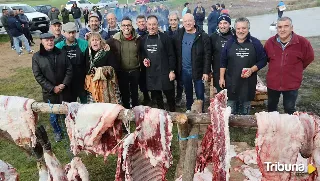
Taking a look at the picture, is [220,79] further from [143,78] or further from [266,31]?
[266,31]

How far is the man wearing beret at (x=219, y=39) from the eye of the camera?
5.95 meters

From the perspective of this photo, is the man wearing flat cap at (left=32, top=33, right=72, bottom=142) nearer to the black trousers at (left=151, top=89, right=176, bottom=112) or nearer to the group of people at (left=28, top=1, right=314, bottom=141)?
the group of people at (left=28, top=1, right=314, bottom=141)

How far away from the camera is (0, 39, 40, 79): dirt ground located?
12.4 m

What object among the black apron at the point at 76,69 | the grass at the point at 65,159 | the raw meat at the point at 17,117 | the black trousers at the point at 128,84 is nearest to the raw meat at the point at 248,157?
the grass at the point at 65,159

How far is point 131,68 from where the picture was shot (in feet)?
21.2

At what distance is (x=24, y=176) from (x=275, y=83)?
4303 millimetres

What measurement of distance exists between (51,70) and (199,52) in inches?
104

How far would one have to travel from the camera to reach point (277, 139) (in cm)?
312

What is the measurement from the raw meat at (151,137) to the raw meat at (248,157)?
206 cm

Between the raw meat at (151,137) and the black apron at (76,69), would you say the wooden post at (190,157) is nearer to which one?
the raw meat at (151,137)

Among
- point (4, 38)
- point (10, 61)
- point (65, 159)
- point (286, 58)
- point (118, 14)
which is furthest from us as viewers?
point (118, 14)

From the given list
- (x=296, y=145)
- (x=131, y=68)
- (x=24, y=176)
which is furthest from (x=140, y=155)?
(x=131, y=68)

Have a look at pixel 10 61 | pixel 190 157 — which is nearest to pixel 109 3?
pixel 10 61

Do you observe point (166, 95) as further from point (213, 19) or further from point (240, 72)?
point (213, 19)
